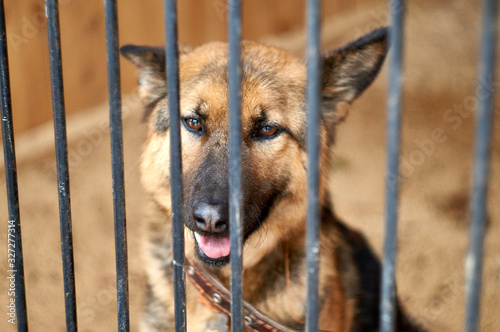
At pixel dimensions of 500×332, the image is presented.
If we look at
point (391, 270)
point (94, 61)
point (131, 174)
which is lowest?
point (131, 174)

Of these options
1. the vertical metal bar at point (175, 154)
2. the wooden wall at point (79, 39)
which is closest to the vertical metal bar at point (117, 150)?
the vertical metal bar at point (175, 154)

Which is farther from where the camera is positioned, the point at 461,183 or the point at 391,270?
the point at 461,183

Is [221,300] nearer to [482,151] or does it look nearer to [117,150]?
[117,150]

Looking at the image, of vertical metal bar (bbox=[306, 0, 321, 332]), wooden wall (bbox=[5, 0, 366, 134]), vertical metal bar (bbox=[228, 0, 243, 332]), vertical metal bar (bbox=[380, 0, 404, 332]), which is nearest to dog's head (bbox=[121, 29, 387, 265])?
vertical metal bar (bbox=[228, 0, 243, 332])

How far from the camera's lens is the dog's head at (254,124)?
2111mm

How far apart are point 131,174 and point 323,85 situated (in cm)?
300

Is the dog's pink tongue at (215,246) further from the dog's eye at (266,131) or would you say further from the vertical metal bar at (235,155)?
the vertical metal bar at (235,155)

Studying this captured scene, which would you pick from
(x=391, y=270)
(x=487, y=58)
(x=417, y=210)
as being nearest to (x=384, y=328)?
(x=391, y=270)

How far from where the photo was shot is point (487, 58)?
2.89 feet

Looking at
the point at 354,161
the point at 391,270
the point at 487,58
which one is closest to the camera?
the point at 487,58

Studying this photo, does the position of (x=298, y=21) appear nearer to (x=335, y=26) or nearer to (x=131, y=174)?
(x=335, y=26)

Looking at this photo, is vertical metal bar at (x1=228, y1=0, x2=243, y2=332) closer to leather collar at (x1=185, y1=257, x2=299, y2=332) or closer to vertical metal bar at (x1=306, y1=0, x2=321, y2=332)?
vertical metal bar at (x1=306, y1=0, x2=321, y2=332)

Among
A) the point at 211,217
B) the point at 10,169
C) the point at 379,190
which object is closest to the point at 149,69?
the point at 211,217

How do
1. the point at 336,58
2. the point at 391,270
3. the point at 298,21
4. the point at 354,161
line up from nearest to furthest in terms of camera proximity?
the point at 391,270 → the point at 336,58 → the point at 354,161 → the point at 298,21
